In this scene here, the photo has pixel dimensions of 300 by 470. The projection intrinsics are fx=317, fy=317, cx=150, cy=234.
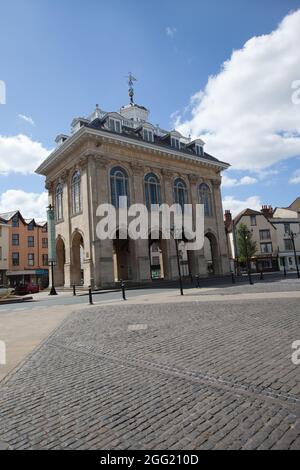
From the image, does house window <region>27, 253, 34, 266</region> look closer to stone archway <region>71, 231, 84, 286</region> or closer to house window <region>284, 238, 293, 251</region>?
stone archway <region>71, 231, 84, 286</region>

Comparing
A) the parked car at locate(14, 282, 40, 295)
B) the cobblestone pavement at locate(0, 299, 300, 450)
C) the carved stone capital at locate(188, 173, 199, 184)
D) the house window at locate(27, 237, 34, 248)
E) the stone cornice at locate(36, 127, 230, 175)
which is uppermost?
the stone cornice at locate(36, 127, 230, 175)

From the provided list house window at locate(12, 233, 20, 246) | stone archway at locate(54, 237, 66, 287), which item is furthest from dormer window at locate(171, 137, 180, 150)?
house window at locate(12, 233, 20, 246)

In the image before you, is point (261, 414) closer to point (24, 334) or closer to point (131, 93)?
point (24, 334)

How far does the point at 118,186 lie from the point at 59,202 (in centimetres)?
833

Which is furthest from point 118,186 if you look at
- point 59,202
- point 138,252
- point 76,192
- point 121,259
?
point 121,259

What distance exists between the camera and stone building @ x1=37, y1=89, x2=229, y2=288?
1160 inches

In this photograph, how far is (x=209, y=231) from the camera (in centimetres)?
3956

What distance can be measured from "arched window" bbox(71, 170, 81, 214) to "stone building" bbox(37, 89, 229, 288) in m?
0.10

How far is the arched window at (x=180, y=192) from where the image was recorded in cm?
3681

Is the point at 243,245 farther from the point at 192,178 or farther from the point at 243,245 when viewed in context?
the point at 192,178

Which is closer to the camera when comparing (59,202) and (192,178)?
(59,202)

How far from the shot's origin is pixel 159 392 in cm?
409
